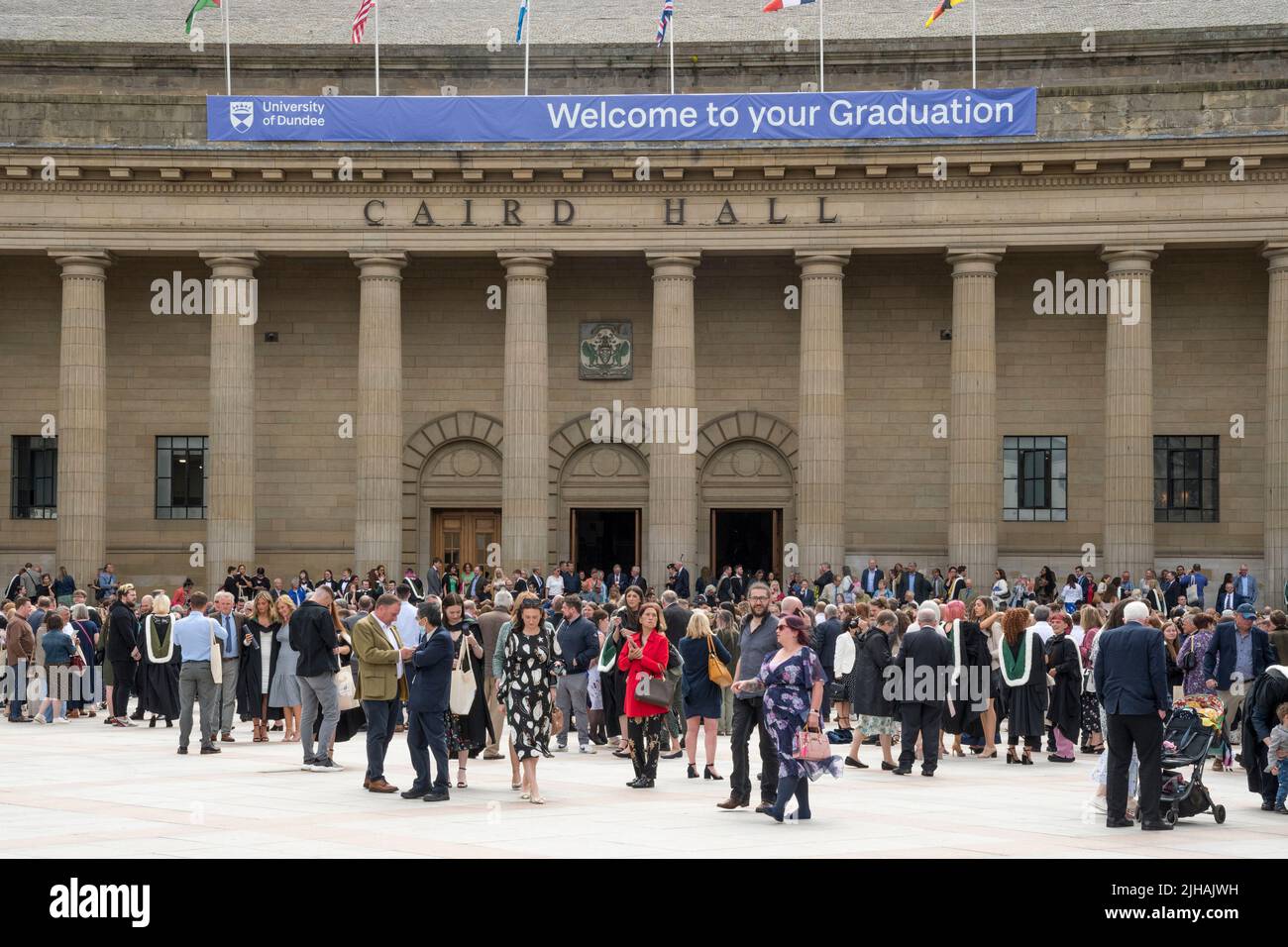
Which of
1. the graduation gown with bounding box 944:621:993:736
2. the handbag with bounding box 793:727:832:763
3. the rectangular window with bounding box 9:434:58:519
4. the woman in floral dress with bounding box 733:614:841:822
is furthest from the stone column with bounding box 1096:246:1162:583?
the handbag with bounding box 793:727:832:763

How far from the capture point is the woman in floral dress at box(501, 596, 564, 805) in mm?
17141

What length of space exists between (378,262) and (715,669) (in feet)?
78.6

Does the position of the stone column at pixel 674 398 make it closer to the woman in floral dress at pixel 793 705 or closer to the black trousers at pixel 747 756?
the black trousers at pixel 747 756

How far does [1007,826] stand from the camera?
15391 millimetres

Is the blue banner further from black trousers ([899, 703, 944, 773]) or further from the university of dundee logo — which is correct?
black trousers ([899, 703, 944, 773])

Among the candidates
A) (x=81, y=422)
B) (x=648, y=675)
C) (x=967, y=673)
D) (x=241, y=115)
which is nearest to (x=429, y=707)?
(x=648, y=675)

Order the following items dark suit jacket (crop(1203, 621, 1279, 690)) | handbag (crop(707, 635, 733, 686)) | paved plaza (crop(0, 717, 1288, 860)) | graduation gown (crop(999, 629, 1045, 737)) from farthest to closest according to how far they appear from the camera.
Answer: graduation gown (crop(999, 629, 1045, 737))
dark suit jacket (crop(1203, 621, 1279, 690))
handbag (crop(707, 635, 733, 686))
paved plaza (crop(0, 717, 1288, 860))

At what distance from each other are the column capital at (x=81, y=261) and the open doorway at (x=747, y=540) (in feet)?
50.2

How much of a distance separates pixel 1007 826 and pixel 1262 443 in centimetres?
2910

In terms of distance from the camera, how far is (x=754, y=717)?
17.2m

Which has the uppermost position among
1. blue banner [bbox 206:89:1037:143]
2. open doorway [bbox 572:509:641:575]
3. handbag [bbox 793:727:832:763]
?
blue banner [bbox 206:89:1037:143]
